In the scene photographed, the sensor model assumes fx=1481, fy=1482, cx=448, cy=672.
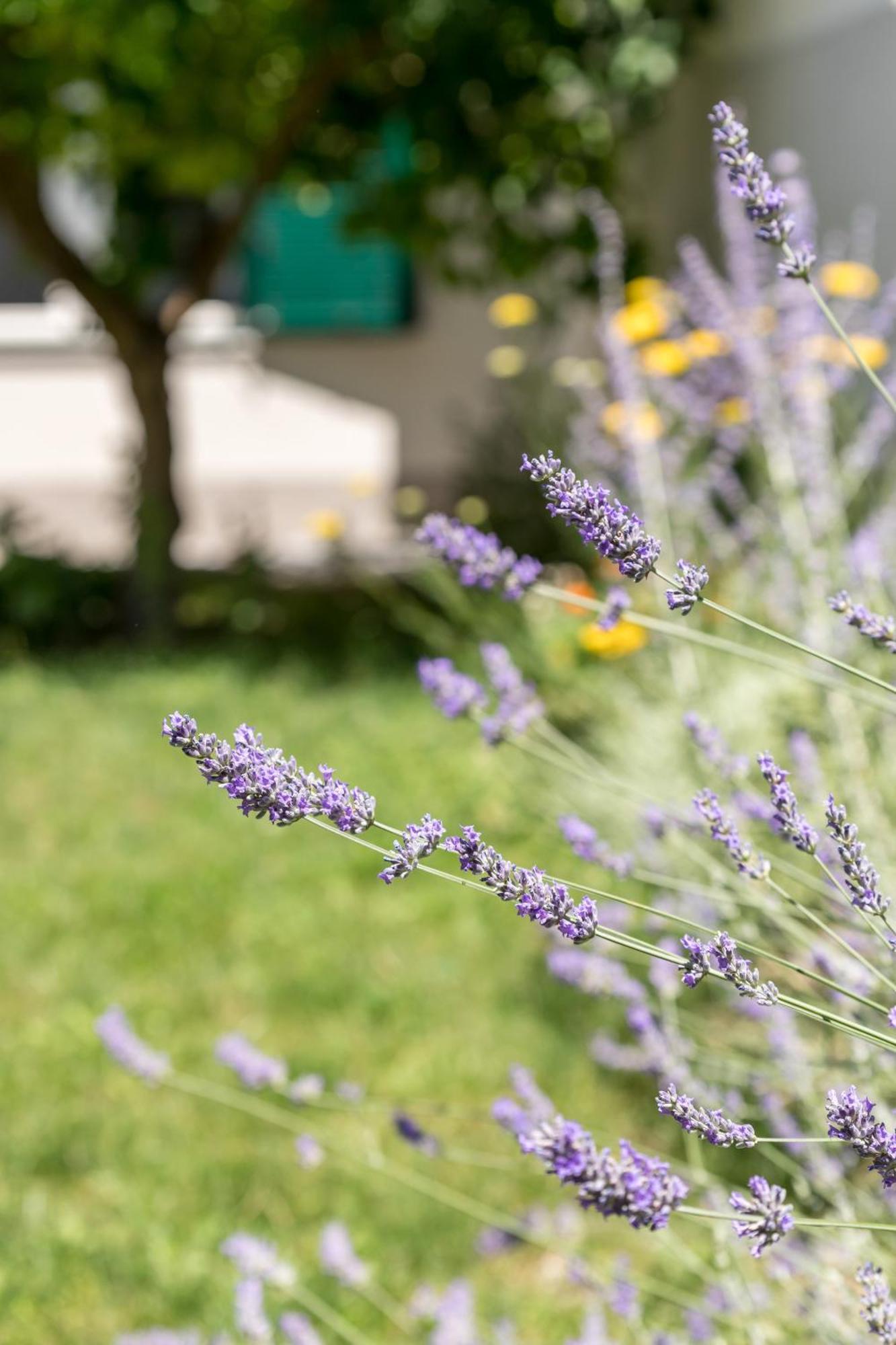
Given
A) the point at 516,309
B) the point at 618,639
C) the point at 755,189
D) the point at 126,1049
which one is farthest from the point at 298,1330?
the point at 516,309

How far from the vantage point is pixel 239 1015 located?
127 inches

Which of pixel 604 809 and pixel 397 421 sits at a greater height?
pixel 604 809

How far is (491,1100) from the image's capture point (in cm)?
280

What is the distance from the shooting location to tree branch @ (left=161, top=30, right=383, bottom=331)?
20.2 ft

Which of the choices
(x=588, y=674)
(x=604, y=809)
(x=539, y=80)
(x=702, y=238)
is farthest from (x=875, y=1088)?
(x=702, y=238)

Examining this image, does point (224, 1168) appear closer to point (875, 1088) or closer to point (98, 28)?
point (875, 1088)

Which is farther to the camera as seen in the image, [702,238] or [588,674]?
[702,238]

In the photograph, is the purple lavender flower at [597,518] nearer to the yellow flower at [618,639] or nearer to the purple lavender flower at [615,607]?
the purple lavender flower at [615,607]

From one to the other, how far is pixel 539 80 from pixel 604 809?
429 cm

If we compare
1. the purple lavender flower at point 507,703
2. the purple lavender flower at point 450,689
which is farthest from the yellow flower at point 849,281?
the purple lavender flower at point 450,689

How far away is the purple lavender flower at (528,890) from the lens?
2.74ft

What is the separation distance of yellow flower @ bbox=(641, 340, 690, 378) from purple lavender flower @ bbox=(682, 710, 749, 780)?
147 inches

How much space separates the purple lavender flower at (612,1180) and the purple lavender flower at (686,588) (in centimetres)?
31

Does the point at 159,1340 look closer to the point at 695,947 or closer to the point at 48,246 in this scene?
the point at 695,947
